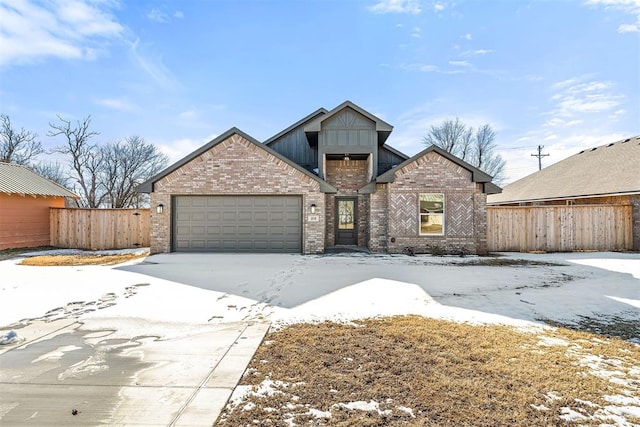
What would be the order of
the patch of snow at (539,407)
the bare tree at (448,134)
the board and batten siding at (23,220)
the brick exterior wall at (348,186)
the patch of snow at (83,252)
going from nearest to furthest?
1. the patch of snow at (539,407)
2. the patch of snow at (83,252)
3. the board and batten siding at (23,220)
4. the brick exterior wall at (348,186)
5. the bare tree at (448,134)

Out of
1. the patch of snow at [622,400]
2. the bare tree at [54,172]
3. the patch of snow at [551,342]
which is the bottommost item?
the patch of snow at [551,342]

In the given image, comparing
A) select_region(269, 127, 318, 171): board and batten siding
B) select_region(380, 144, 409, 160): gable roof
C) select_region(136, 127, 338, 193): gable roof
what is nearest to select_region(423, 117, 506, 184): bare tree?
select_region(380, 144, 409, 160): gable roof

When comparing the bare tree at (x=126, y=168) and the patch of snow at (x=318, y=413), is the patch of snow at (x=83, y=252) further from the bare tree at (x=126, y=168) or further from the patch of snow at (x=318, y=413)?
the bare tree at (x=126, y=168)

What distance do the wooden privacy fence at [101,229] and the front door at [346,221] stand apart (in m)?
9.42

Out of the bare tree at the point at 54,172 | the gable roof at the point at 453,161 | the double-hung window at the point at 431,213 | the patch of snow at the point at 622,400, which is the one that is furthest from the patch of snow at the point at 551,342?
the bare tree at the point at 54,172

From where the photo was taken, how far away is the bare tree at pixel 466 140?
117ft

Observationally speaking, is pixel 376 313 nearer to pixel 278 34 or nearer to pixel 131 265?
pixel 131 265

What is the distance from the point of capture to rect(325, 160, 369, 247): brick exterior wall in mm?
14594

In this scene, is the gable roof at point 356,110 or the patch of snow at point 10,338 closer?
the patch of snow at point 10,338

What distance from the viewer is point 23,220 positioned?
14531 mm

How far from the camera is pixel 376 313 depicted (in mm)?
5059

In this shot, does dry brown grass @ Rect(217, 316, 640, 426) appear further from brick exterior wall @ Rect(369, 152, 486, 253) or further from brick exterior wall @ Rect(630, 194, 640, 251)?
brick exterior wall @ Rect(630, 194, 640, 251)

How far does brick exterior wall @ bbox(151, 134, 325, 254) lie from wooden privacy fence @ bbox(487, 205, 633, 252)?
803cm

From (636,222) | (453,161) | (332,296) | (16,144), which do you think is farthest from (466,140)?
(16,144)
